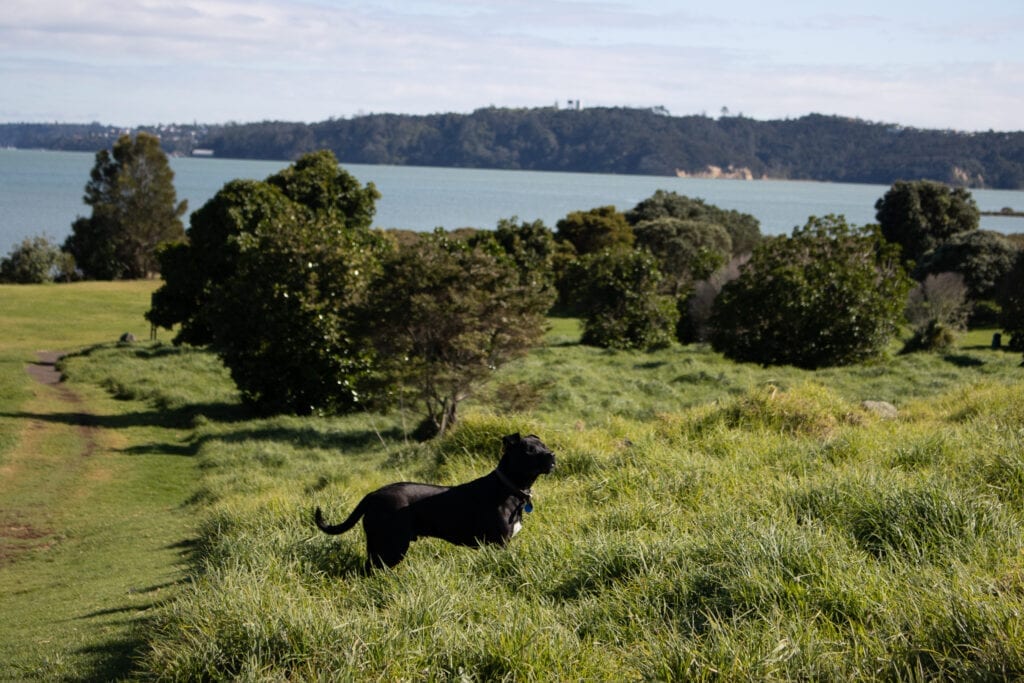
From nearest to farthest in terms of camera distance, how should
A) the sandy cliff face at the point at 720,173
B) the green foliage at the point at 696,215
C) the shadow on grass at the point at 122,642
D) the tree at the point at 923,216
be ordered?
the shadow on grass at the point at 122,642, the tree at the point at 923,216, the green foliage at the point at 696,215, the sandy cliff face at the point at 720,173

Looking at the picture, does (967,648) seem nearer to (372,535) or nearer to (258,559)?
(372,535)

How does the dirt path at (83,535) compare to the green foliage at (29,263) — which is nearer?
the dirt path at (83,535)

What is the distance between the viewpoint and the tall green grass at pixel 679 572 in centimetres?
470

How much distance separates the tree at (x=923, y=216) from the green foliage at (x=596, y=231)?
16.1 m

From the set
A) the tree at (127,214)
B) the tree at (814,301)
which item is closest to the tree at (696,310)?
the tree at (814,301)

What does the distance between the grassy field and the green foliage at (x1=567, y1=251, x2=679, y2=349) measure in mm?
18197

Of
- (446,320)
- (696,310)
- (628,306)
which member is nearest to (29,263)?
(628,306)

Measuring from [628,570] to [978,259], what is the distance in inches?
1760

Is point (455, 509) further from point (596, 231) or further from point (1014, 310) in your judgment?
point (596, 231)

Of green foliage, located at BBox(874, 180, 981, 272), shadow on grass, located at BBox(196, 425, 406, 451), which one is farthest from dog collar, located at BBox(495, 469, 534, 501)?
green foliage, located at BBox(874, 180, 981, 272)

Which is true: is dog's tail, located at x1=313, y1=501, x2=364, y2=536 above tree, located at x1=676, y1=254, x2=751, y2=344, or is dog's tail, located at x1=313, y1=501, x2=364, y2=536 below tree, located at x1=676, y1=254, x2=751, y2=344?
above

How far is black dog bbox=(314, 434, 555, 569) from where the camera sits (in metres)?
6.78

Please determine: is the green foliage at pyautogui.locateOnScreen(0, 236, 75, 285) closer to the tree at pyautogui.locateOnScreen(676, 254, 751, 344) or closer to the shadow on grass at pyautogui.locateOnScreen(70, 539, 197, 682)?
the tree at pyautogui.locateOnScreen(676, 254, 751, 344)

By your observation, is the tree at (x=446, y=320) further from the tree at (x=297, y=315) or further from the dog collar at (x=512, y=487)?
the dog collar at (x=512, y=487)
